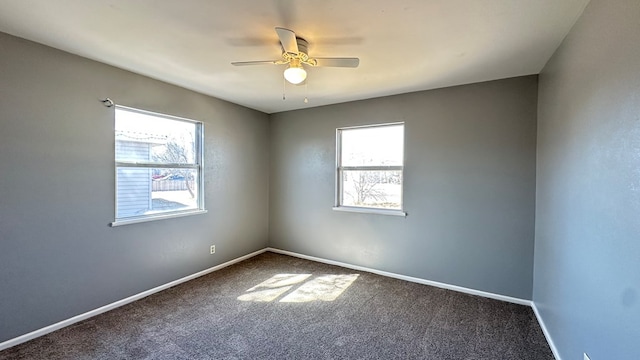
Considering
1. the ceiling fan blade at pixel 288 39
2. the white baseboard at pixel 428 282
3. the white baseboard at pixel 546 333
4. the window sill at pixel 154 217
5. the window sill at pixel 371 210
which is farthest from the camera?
the window sill at pixel 371 210

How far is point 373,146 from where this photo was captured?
390 centimetres

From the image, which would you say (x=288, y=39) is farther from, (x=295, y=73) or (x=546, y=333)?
(x=546, y=333)

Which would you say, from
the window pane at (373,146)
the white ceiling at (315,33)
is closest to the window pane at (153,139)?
the white ceiling at (315,33)

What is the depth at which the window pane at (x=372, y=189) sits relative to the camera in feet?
12.2

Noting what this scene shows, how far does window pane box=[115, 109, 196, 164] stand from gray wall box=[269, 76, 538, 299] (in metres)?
1.79

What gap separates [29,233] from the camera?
226cm

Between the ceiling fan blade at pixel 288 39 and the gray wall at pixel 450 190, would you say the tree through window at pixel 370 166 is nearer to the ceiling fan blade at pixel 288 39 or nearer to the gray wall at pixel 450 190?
the gray wall at pixel 450 190

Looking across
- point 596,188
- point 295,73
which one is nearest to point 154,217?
point 295,73

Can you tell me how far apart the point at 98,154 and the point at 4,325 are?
5.03 feet

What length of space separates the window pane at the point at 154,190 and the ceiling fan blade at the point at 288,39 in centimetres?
226

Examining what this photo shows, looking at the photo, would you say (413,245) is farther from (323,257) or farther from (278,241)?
(278,241)

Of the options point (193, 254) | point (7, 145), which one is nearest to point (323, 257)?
point (193, 254)

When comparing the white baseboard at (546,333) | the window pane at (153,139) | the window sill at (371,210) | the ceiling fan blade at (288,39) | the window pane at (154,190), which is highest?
the ceiling fan blade at (288,39)

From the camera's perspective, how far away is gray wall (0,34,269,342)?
2.17m
